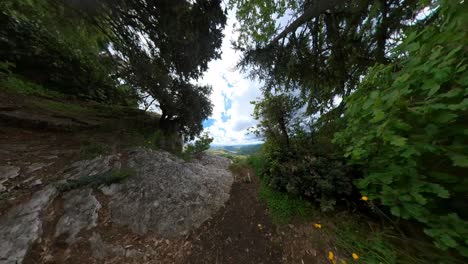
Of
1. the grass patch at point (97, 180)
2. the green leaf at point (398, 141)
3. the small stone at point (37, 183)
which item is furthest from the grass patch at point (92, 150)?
the green leaf at point (398, 141)

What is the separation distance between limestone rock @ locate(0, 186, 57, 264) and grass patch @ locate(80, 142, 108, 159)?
1.36 meters

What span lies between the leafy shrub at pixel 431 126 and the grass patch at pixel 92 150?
5617 mm

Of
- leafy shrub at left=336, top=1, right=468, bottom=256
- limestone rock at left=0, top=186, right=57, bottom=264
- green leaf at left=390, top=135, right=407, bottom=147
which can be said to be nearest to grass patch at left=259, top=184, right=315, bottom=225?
leafy shrub at left=336, top=1, right=468, bottom=256

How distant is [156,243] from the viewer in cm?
249

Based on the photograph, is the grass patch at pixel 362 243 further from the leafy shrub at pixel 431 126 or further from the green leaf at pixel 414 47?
the green leaf at pixel 414 47

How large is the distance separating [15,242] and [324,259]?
4.07 m

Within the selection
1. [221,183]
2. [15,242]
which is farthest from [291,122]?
[15,242]

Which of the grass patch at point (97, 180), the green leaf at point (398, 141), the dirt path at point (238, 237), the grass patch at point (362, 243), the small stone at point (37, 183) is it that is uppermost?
the green leaf at point (398, 141)

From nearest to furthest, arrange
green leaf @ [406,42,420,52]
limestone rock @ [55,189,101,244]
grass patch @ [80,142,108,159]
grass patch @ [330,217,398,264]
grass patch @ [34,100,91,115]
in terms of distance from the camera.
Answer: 1. green leaf @ [406,42,420,52]
2. grass patch @ [330,217,398,264]
3. limestone rock @ [55,189,101,244]
4. grass patch @ [80,142,108,159]
5. grass patch @ [34,100,91,115]

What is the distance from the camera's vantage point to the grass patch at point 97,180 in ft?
10.1

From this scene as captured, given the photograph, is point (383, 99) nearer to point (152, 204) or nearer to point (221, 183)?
point (221, 183)

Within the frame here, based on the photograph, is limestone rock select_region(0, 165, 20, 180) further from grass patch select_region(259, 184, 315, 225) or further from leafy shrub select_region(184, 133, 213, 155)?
grass patch select_region(259, 184, 315, 225)

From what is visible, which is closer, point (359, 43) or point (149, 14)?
point (359, 43)

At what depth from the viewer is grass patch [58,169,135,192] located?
309 cm
